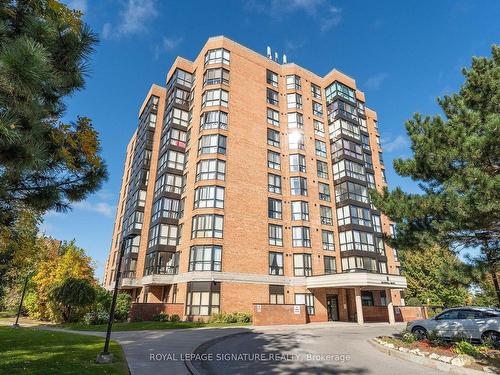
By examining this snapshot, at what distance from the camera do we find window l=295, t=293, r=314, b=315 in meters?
32.5

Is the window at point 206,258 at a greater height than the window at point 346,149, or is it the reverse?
the window at point 346,149

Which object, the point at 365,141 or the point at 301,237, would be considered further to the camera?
the point at 365,141

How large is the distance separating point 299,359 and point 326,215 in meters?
27.7

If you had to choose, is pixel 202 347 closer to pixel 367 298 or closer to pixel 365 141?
pixel 367 298

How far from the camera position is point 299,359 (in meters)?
11.4

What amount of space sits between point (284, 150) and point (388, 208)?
86.8ft

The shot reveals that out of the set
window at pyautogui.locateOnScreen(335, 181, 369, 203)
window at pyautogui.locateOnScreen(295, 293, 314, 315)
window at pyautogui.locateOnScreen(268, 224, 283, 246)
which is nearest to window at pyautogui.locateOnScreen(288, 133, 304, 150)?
window at pyautogui.locateOnScreen(335, 181, 369, 203)

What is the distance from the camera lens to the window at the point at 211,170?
3250cm

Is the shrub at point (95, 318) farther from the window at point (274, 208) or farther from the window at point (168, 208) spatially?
the window at point (274, 208)

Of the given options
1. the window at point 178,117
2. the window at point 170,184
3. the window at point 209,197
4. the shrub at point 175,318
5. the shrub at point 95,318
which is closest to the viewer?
the shrub at point 95,318

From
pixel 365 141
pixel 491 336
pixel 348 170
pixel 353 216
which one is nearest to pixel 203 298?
pixel 353 216

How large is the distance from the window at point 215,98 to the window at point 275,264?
1769cm

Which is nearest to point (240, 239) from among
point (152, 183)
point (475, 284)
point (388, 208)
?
point (152, 183)

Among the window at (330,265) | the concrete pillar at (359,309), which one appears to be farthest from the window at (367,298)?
the concrete pillar at (359,309)
